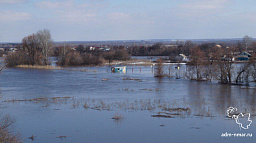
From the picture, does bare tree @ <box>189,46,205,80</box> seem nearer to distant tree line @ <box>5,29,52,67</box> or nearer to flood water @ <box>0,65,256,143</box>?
flood water @ <box>0,65,256,143</box>

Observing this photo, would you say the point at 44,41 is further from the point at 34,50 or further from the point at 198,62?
the point at 198,62

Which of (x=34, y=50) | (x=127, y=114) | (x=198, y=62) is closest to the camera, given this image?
(x=127, y=114)

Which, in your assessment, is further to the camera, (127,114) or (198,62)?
(198,62)

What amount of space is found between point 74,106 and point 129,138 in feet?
21.4

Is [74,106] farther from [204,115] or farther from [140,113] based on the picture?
[204,115]

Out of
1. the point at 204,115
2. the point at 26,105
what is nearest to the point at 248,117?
the point at 204,115

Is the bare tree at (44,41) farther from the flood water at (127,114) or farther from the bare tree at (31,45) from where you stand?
the flood water at (127,114)

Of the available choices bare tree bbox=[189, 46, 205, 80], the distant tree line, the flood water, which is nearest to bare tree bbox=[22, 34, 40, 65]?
the distant tree line

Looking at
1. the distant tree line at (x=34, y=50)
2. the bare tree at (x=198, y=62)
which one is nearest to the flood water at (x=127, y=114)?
the bare tree at (x=198, y=62)

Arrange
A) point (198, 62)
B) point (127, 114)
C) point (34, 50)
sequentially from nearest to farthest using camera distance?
point (127, 114), point (198, 62), point (34, 50)

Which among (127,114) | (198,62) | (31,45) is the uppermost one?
(31,45)

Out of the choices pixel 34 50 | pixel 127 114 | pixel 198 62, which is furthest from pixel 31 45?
pixel 127 114

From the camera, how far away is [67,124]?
14336 mm

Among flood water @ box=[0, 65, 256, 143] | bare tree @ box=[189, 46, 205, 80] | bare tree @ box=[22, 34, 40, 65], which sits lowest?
flood water @ box=[0, 65, 256, 143]
